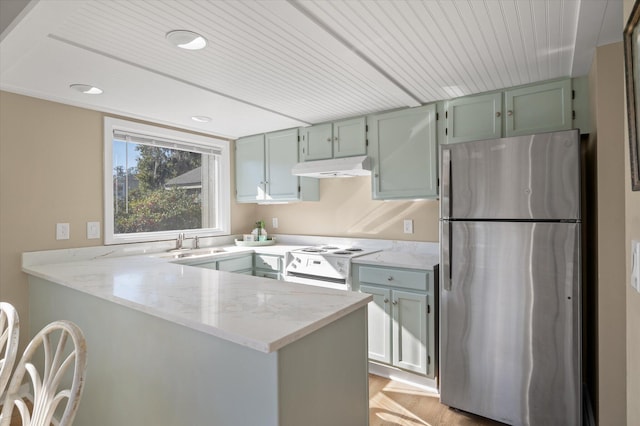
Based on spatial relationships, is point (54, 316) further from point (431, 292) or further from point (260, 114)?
point (431, 292)

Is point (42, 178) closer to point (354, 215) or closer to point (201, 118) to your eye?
point (201, 118)

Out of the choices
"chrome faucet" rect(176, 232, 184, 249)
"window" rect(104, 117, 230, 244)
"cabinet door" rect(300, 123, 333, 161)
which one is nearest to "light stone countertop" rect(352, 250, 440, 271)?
"cabinet door" rect(300, 123, 333, 161)

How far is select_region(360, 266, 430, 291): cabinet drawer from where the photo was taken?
2.46 meters

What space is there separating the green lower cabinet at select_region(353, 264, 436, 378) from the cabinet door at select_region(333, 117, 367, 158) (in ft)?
3.40

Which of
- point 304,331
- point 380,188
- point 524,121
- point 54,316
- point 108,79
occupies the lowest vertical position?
point 54,316

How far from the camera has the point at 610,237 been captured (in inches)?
69.1

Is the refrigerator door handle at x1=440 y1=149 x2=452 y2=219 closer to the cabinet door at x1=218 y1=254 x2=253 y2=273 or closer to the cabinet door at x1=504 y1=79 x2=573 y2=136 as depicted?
the cabinet door at x1=504 y1=79 x2=573 y2=136

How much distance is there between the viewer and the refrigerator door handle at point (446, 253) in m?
2.21

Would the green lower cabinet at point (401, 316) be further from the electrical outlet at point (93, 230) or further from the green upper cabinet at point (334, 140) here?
the electrical outlet at point (93, 230)

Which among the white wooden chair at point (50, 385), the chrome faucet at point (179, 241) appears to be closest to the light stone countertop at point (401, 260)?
the chrome faucet at point (179, 241)

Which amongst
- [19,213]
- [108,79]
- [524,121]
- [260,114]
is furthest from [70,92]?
[524,121]

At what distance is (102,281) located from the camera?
186 cm

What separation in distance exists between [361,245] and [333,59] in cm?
185

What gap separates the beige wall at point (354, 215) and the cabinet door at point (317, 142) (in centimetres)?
36
